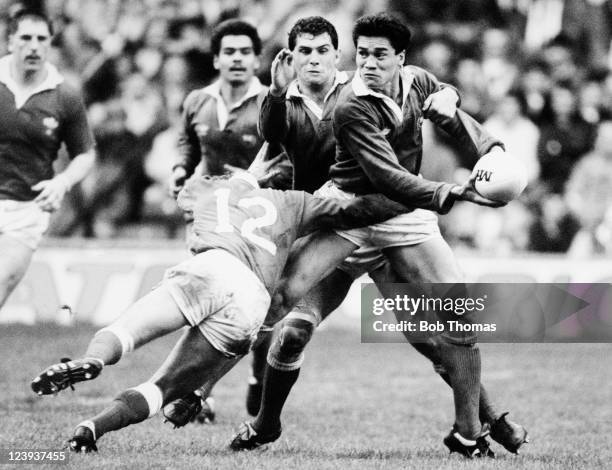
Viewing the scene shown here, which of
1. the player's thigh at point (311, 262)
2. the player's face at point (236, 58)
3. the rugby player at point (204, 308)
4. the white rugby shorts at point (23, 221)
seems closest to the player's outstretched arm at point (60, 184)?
the white rugby shorts at point (23, 221)

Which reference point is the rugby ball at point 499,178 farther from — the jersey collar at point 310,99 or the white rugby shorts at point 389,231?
the jersey collar at point 310,99

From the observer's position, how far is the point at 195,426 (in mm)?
7207

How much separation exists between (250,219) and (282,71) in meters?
0.88

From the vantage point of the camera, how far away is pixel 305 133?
21.3 feet

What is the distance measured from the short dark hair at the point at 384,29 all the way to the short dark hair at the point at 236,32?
229 centimetres

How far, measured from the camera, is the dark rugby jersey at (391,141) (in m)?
5.71

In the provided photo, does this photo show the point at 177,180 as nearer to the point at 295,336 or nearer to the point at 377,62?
the point at 295,336

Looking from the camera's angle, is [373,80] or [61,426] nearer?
[373,80]

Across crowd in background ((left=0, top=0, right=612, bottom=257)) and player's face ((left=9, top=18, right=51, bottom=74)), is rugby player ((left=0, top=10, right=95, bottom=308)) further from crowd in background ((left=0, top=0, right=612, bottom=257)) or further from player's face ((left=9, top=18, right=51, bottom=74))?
crowd in background ((left=0, top=0, right=612, bottom=257))

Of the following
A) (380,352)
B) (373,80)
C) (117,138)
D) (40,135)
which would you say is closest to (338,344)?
(380,352)

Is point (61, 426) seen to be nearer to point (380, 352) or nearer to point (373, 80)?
point (373, 80)

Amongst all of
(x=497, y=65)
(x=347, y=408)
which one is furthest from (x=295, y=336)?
(x=497, y=65)

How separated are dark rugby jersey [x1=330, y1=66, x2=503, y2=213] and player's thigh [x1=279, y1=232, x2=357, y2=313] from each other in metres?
Answer: 0.30

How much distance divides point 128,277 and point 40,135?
4708 mm
